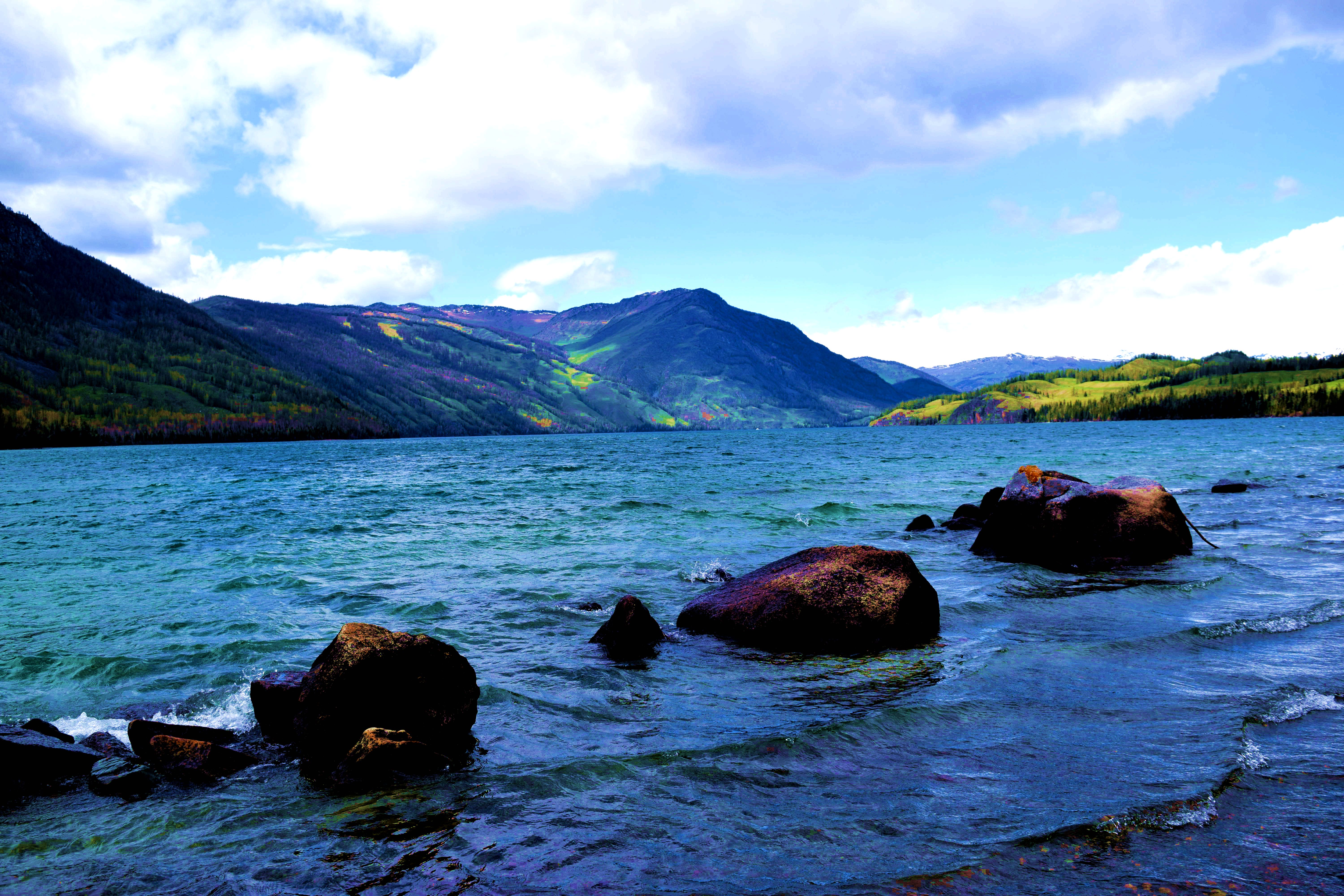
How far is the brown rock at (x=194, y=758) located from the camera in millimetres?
8031

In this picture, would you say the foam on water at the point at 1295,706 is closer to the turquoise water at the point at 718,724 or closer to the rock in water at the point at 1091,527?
the turquoise water at the point at 718,724

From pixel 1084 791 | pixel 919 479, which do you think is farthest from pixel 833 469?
pixel 1084 791

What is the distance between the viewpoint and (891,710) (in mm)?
9172

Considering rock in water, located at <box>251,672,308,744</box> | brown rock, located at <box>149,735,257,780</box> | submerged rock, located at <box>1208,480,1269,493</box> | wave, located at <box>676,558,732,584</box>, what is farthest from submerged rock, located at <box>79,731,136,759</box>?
submerged rock, located at <box>1208,480,1269,493</box>

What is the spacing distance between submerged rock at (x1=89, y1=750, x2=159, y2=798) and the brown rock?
6.9 inches

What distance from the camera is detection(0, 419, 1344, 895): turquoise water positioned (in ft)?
19.0

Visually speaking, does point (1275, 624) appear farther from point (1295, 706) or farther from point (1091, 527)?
point (1091, 527)

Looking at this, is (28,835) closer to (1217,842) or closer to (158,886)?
(158,886)

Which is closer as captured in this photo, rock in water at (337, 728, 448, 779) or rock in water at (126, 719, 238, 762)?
rock in water at (337, 728, 448, 779)

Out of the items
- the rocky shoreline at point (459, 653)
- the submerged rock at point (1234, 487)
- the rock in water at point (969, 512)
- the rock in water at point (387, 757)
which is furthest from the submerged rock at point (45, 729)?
the submerged rock at point (1234, 487)

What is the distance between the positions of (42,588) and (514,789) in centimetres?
2016

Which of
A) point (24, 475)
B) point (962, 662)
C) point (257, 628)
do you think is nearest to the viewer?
point (962, 662)

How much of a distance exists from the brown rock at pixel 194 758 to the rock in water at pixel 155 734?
0.30ft

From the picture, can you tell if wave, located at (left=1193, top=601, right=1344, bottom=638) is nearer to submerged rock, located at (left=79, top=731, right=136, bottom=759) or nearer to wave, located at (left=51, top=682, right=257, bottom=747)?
wave, located at (left=51, top=682, right=257, bottom=747)
